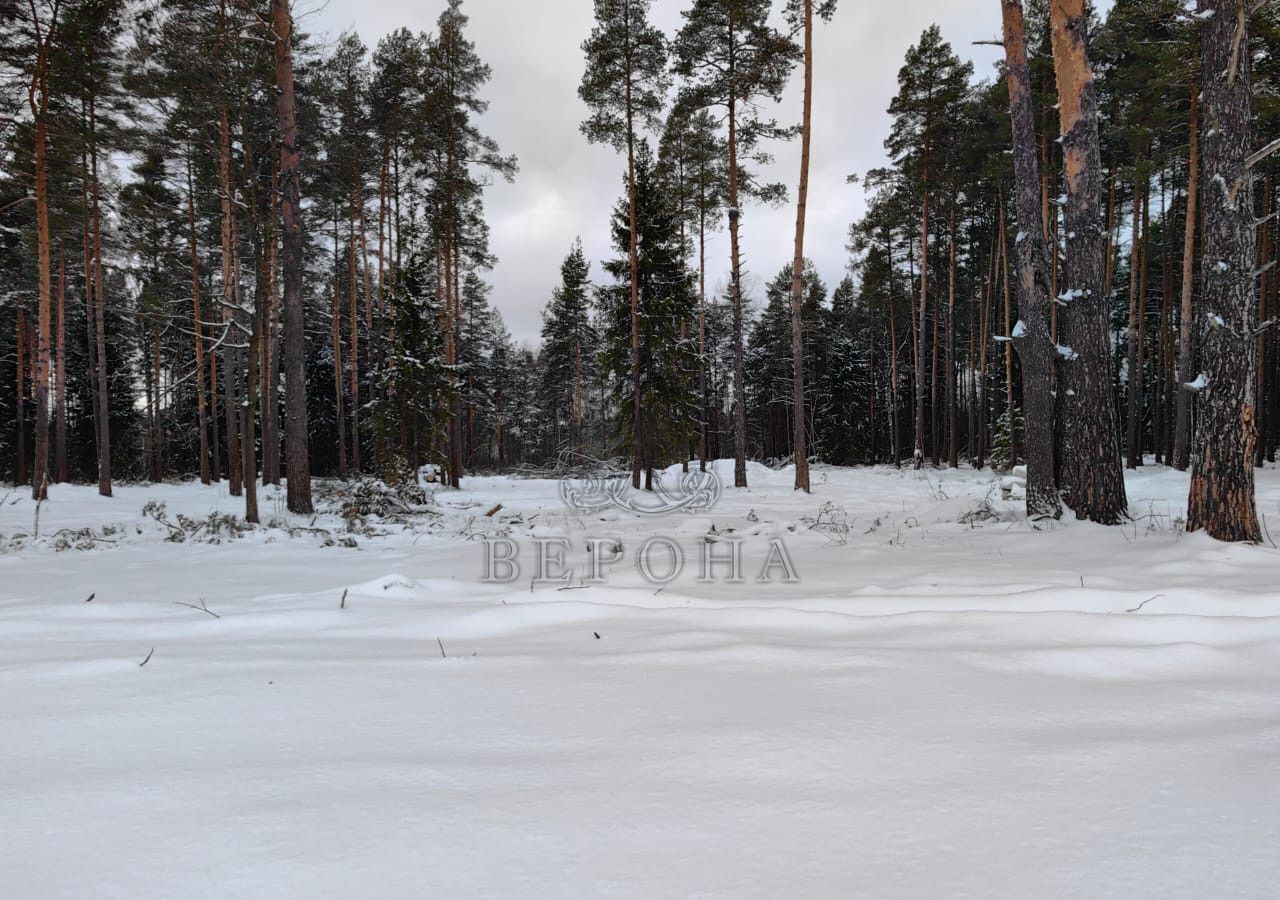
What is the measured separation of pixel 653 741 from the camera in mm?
1367

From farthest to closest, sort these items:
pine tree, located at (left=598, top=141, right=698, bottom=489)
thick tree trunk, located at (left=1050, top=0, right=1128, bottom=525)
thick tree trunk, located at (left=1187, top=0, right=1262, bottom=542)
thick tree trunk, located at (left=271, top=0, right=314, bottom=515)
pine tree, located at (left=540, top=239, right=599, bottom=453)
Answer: pine tree, located at (left=540, top=239, right=599, bottom=453) → pine tree, located at (left=598, top=141, right=698, bottom=489) → thick tree trunk, located at (left=271, top=0, right=314, bottom=515) → thick tree trunk, located at (left=1050, top=0, right=1128, bottom=525) → thick tree trunk, located at (left=1187, top=0, right=1262, bottom=542)

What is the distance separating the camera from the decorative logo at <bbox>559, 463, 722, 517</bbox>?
906 centimetres

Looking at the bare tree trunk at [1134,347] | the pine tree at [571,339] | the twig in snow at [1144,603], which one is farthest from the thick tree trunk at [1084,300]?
the pine tree at [571,339]

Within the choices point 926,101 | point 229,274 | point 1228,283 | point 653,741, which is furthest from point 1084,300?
point 926,101

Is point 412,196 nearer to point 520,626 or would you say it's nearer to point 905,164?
point 905,164

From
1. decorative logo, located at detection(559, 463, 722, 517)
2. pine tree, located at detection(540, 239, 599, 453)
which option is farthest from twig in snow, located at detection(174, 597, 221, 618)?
pine tree, located at detection(540, 239, 599, 453)

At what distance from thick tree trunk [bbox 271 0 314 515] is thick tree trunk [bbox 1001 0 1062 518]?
8.79 m

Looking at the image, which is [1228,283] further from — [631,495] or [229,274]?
[229,274]

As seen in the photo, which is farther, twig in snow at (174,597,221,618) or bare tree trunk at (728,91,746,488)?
bare tree trunk at (728,91,746,488)

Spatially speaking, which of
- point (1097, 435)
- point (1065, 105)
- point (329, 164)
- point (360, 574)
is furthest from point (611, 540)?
point (329, 164)

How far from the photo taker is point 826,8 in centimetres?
1092

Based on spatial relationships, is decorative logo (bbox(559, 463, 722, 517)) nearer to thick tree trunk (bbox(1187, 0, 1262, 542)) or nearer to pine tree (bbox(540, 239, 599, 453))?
thick tree trunk (bbox(1187, 0, 1262, 542))

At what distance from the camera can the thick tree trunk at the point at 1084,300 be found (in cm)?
516

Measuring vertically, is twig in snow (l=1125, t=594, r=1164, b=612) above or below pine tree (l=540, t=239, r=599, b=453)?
below
